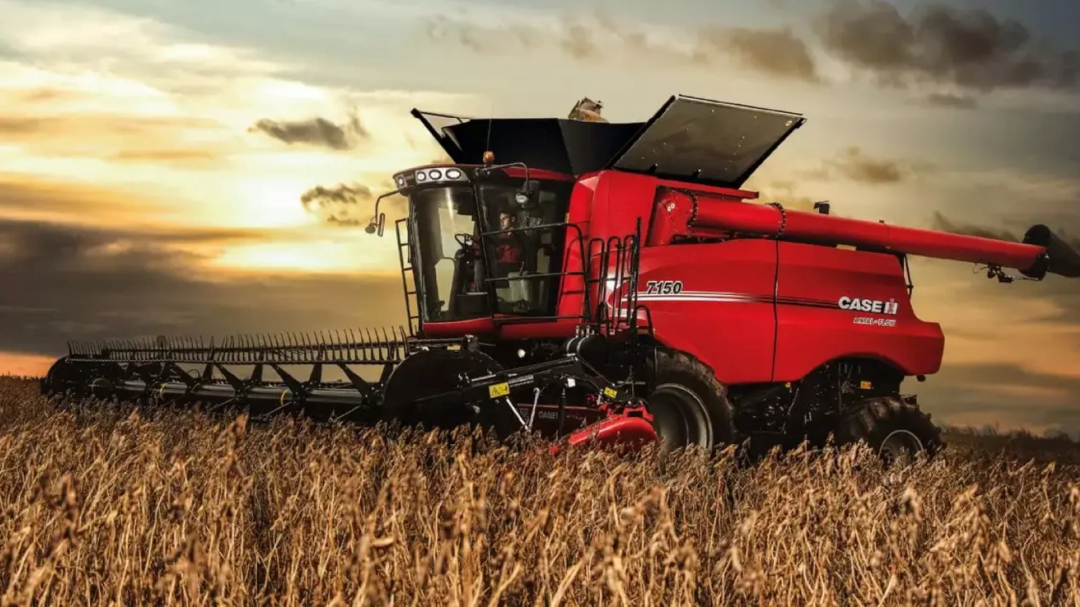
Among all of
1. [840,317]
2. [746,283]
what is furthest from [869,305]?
[746,283]

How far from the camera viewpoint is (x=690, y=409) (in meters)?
7.97

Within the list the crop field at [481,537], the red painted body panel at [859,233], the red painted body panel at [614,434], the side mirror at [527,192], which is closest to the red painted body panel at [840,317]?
the red painted body panel at [859,233]

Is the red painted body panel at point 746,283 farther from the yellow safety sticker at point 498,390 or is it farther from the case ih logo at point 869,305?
the yellow safety sticker at point 498,390

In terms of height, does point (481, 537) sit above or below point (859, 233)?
below

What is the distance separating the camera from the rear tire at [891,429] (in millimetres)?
9133

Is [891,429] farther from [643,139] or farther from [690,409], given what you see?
[643,139]

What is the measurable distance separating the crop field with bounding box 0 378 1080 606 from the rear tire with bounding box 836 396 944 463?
1864 millimetres

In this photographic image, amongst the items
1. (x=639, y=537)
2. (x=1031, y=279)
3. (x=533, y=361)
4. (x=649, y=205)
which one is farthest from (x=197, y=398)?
(x=1031, y=279)

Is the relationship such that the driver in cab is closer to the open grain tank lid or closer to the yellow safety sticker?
the open grain tank lid

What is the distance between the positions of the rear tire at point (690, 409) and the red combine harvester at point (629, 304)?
0.5 inches

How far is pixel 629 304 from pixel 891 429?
301cm

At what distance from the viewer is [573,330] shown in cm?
812

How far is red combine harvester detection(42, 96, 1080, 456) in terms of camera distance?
23.9 ft

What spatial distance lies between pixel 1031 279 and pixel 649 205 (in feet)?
17.2
